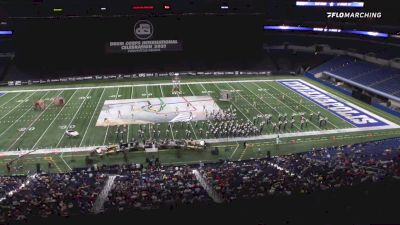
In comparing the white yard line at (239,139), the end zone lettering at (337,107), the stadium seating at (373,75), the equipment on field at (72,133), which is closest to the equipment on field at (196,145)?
the white yard line at (239,139)

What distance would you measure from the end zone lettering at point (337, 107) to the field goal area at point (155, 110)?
10.4 metres

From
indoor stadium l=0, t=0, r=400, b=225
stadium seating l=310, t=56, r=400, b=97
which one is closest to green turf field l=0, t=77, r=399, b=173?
indoor stadium l=0, t=0, r=400, b=225

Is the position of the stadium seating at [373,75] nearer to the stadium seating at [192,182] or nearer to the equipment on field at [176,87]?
the equipment on field at [176,87]

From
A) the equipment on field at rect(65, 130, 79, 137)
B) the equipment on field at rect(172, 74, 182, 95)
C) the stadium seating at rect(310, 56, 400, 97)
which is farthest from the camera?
the equipment on field at rect(172, 74, 182, 95)

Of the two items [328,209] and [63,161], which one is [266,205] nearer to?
[328,209]

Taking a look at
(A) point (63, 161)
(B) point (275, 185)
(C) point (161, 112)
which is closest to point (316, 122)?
(C) point (161, 112)

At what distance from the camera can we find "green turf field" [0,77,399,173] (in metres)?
24.1

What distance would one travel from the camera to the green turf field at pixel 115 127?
24141 millimetres

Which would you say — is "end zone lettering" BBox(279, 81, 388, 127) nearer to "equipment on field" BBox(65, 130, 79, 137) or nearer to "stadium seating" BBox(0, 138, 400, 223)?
"stadium seating" BBox(0, 138, 400, 223)

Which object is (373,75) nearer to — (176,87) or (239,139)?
(176,87)

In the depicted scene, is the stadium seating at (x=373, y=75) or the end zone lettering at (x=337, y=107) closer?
the end zone lettering at (x=337, y=107)

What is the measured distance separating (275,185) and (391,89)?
28859 mm

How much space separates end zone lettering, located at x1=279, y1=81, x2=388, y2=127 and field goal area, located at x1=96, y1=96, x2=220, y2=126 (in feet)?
34.1

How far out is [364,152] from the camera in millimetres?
20141
